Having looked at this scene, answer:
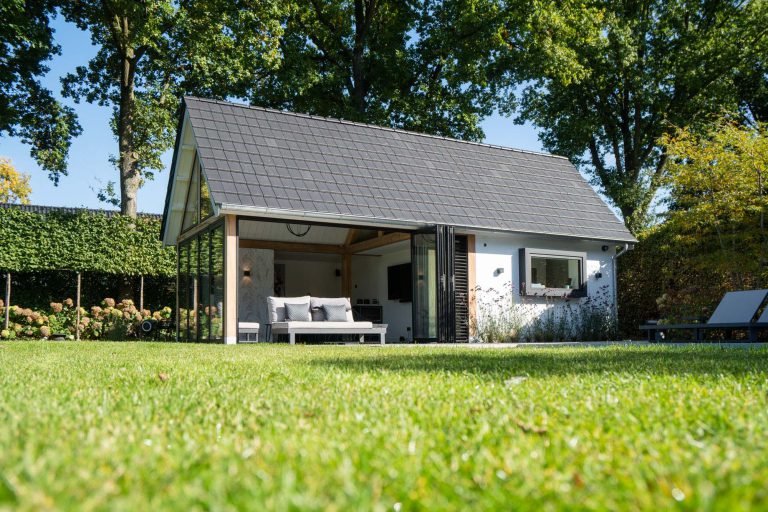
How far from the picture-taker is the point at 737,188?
1401cm

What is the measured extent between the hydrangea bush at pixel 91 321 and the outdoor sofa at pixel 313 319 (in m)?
3.51

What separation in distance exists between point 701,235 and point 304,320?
8.83m

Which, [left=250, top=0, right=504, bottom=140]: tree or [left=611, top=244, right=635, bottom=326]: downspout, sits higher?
[left=250, top=0, right=504, bottom=140]: tree

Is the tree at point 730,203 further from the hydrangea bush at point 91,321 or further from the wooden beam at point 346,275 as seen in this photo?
the hydrangea bush at point 91,321

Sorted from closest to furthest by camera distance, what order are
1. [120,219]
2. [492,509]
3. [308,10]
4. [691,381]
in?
[492,509], [691,381], [120,219], [308,10]

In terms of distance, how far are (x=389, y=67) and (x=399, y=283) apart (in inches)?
367

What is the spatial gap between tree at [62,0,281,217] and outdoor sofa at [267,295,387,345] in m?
6.40

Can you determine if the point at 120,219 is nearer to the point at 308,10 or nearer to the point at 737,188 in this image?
the point at 308,10

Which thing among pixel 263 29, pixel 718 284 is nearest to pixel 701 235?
pixel 718 284

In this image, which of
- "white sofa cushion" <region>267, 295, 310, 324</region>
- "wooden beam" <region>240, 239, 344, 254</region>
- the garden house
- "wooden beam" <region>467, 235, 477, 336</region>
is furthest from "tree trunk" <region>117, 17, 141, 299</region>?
"wooden beam" <region>467, 235, 477, 336</region>

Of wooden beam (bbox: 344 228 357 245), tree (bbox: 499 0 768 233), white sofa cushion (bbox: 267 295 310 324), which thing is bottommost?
white sofa cushion (bbox: 267 295 310 324)

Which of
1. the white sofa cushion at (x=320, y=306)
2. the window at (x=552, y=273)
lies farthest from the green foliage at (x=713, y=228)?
the white sofa cushion at (x=320, y=306)

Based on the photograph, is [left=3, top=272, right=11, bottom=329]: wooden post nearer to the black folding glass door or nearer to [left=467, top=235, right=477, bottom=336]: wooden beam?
the black folding glass door

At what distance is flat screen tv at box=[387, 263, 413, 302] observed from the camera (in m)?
16.9
